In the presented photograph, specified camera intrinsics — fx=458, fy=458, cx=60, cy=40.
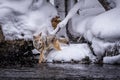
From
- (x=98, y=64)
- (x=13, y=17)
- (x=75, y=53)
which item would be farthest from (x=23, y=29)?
(x=98, y=64)

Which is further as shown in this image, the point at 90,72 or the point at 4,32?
the point at 4,32

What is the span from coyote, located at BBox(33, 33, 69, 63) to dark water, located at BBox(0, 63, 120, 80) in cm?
184

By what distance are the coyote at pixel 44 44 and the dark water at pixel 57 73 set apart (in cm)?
184

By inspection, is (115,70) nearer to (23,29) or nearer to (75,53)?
(75,53)

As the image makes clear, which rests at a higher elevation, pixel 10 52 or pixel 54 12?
pixel 54 12

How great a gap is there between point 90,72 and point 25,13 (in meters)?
5.08

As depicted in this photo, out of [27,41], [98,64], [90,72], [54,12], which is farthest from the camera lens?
[54,12]

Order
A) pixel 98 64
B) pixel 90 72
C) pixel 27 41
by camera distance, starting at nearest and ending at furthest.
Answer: pixel 90 72
pixel 98 64
pixel 27 41

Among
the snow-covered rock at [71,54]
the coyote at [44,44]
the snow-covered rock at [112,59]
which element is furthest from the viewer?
the coyote at [44,44]

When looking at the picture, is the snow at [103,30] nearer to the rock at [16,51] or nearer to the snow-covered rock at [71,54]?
the snow-covered rock at [71,54]

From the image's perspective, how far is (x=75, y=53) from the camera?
15.1m

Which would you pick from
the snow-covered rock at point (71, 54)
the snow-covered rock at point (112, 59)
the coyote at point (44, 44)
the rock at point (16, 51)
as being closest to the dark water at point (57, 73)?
the snow-covered rock at point (112, 59)

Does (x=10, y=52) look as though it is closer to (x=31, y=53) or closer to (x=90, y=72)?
(x=31, y=53)

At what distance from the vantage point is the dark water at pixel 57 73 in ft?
34.9
